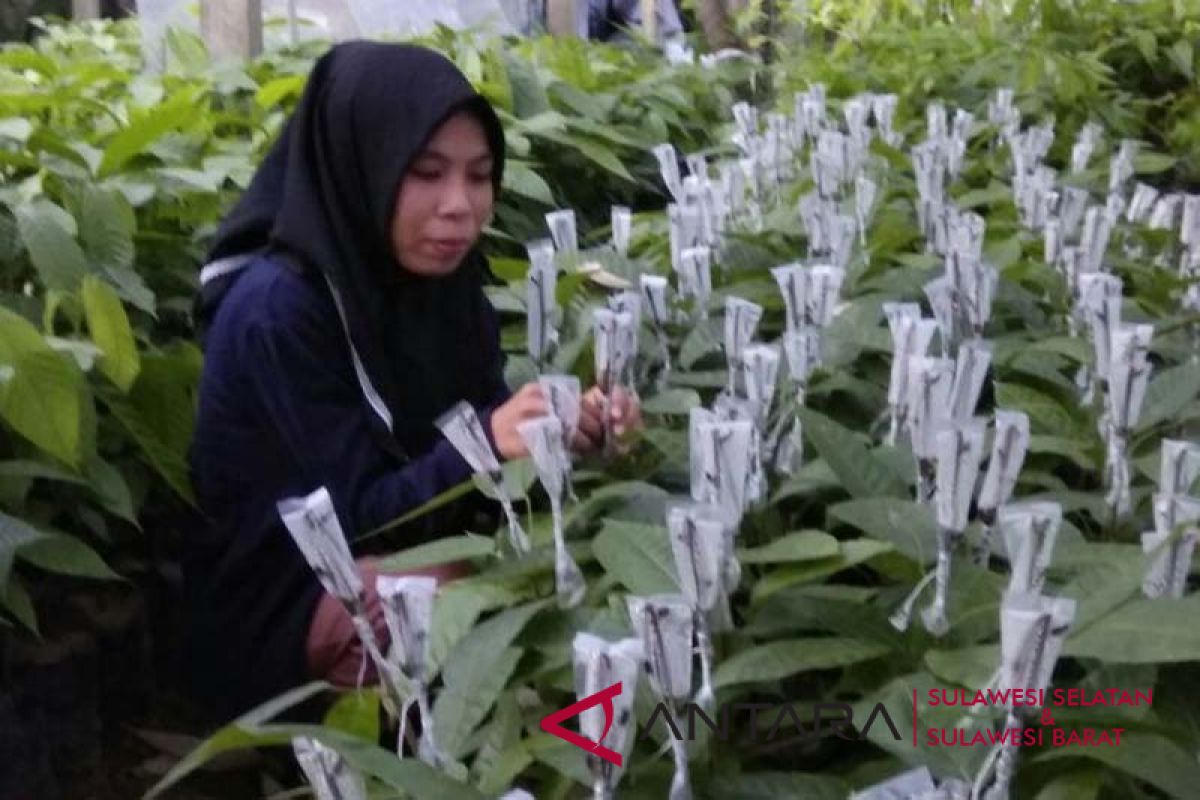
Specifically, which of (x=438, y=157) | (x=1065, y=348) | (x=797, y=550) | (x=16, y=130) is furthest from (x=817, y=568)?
(x=16, y=130)

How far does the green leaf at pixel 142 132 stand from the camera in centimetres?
225

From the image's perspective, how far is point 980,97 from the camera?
3.52m

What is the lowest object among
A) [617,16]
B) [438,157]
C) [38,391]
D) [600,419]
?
[617,16]

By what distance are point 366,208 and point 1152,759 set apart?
1.24 m

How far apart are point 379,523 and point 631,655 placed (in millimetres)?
A: 924

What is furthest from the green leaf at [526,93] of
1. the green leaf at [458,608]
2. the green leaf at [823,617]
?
the green leaf at [823,617]

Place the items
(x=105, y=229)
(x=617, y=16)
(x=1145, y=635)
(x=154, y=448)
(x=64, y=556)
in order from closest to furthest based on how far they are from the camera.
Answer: (x=1145, y=635), (x=64, y=556), (x=154, y=448), (x=105, y=229), (x=617, y=16)

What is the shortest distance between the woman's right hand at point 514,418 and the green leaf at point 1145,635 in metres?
0.67

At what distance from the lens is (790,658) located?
38.7 inches

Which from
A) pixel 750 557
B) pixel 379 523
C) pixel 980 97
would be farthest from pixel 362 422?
pixel 980 97

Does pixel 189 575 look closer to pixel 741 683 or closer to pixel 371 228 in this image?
pixel 371 228

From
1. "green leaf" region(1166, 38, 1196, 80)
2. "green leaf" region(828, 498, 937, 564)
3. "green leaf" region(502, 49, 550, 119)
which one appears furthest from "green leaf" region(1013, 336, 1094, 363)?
"green leaf" region(1166, 38, 1196, 80)

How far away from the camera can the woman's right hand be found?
4.90 feet

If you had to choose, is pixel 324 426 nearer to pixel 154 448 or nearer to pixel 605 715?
pixel 154 448
